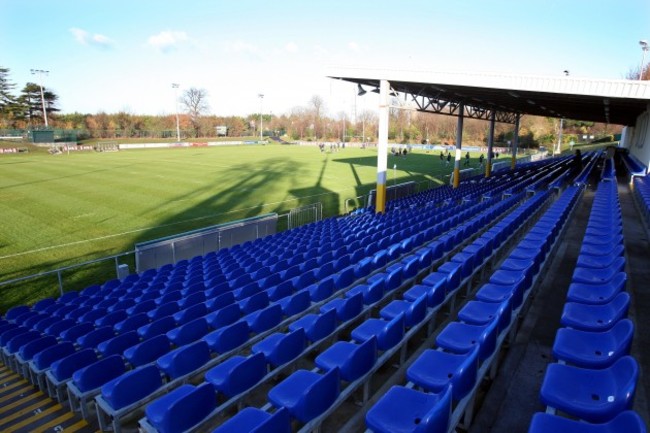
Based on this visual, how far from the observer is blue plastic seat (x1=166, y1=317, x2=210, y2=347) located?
5.16 metres

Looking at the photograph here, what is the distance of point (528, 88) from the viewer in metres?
13.2

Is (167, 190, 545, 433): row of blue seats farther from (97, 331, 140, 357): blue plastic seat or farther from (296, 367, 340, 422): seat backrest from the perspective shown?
(97, 331, 140, 357): blue plastic seat

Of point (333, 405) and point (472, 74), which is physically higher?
point (472, 74)

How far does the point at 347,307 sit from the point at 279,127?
12081cm

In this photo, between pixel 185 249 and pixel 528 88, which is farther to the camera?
pixel 528 88

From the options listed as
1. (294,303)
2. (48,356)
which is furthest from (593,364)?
(48,356)

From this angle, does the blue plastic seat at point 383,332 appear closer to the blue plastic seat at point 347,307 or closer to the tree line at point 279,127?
the blue plastic seat at point 347,307

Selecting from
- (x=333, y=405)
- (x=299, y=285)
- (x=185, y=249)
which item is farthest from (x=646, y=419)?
(x=185, y=249)

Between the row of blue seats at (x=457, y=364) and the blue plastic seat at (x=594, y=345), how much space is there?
1.97ft

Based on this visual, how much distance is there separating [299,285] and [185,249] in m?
6.36

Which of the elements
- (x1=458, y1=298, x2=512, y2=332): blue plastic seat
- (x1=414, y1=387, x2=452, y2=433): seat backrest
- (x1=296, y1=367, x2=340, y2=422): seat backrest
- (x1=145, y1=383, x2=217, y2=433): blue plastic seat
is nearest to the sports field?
(x1=145, y1=383, x2=217, y2=433): blue plastic seat

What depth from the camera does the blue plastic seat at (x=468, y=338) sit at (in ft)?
12.4

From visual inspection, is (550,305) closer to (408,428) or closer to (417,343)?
(417,343)

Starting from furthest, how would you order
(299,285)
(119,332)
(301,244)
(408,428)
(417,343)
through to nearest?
(301,244)
(299,285)
(119,332)
(417,343)
(408,428)
